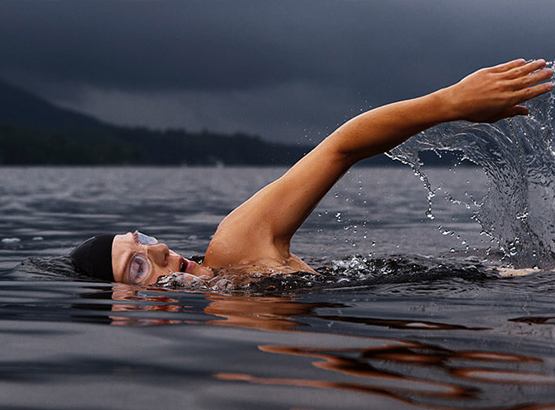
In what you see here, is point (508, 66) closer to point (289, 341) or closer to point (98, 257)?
point (289, 341)

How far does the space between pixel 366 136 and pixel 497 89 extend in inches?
32.7

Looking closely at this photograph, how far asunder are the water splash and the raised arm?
1.14m

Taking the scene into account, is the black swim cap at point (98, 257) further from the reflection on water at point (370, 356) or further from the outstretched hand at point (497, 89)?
the outstretched hand at point (497, 89)

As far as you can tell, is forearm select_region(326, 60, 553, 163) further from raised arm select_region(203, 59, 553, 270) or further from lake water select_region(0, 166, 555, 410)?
lake water select_region(0, 166, 555, 410)

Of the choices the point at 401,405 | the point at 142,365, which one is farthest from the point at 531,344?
the point at 142,365

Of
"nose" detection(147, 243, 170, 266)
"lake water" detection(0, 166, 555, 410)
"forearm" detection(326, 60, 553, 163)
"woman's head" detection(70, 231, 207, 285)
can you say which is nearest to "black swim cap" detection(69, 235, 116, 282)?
"woman's head" detection(70, 231, 207, 285)

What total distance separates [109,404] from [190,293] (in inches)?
93.1

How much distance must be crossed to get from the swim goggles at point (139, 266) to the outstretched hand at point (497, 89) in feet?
7.96

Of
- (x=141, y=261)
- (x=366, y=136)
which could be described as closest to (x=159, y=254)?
(x=141, y=261)

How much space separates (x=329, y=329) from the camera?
344 centimetres

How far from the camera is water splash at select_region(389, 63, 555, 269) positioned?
A: 5625 millimetres

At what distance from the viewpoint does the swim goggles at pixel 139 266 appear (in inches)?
202

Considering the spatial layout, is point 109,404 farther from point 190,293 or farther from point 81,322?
point 190,293

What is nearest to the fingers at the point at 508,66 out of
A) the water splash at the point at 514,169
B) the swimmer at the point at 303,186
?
the swimmer at the point at 303,186
